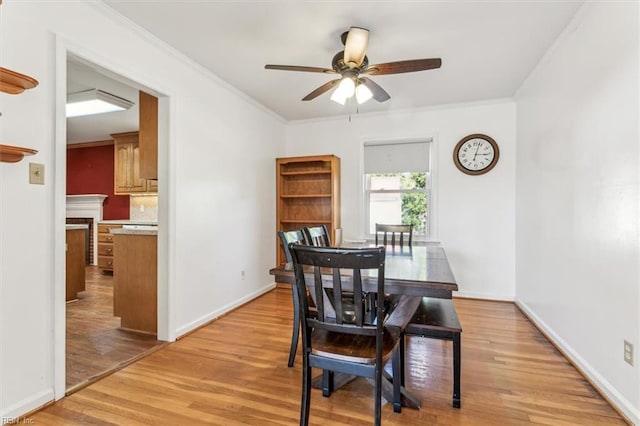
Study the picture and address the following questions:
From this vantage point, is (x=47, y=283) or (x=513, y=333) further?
(x=513, y=333)

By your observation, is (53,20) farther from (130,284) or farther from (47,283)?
(130,284)

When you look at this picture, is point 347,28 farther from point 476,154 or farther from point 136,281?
point 136,281

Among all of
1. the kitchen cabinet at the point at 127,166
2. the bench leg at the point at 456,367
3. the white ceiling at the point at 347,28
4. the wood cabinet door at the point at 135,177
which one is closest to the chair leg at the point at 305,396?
the bench leg at the point at 456,367

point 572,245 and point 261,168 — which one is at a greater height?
point 261,168

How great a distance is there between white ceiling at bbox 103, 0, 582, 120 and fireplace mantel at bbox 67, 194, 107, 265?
15.2 ft

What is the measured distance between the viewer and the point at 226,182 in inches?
137

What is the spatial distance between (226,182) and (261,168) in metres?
0.84

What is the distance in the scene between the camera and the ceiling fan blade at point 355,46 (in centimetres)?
211

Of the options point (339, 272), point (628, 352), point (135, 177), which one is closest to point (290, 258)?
point (339, 272)

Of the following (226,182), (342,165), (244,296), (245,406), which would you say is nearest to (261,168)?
(226,182)

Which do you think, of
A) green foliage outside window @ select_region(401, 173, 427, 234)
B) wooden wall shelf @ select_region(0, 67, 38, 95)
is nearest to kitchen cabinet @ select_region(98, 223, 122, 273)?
wooden wall shelf @ select_region(0, 67, 38, 95)

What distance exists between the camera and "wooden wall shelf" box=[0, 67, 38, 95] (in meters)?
1.46

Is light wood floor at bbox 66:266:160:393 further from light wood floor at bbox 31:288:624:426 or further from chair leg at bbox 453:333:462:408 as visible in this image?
chair leg at bbox 453:333:462:408

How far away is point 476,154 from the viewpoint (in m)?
3.97
